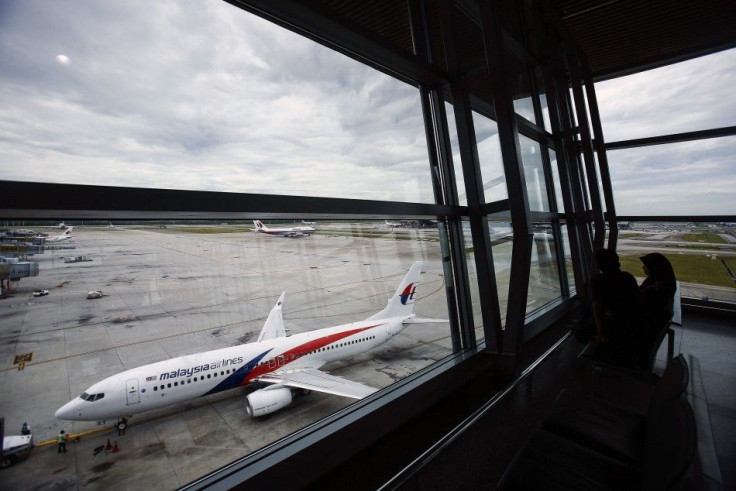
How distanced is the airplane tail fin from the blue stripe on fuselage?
169 cm

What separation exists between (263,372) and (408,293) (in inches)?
93.5

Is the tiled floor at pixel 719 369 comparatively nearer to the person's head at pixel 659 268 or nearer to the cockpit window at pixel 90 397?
the person's head at pixel 659 268

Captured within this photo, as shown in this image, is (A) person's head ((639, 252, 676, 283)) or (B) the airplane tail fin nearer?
(A) person's head ((639, 252, 676, 283))

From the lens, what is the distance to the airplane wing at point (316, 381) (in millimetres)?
3074

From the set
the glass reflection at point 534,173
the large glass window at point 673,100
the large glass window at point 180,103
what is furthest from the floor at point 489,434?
the large glass window at point 673,100

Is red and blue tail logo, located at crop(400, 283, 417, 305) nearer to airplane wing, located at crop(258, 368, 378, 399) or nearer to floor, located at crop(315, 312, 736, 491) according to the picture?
airplane wing, located at crop(258, 368, 378, 399)

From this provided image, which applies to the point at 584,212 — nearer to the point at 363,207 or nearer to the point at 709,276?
the point at 709,276

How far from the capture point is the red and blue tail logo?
479 centimetres

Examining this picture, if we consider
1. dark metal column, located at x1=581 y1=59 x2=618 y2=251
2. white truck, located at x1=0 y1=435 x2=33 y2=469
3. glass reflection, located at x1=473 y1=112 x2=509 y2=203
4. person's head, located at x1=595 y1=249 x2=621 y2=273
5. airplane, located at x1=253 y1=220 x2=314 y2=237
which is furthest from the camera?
dark metal column, located at x1=581 y1=59 x2=618 y2=251

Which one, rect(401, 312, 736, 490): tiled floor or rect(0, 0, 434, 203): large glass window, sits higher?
rect(0, 0, 434, 203): large glass window

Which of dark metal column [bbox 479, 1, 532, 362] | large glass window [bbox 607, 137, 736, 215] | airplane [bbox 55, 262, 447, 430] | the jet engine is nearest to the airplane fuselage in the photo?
airplane [bbox 55, 262, 447, 430]

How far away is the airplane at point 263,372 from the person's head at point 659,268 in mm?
2151

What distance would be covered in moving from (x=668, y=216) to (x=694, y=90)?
205 cm

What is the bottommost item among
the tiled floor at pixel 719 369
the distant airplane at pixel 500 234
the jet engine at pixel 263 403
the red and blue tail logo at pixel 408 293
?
the tiled floor at pixel 719 369
